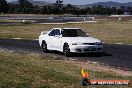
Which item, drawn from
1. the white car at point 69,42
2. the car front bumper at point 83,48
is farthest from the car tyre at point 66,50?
the car front bumper at point 83,48

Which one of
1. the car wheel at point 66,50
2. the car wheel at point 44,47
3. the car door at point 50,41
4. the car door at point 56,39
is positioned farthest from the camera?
the car wheel at point 44,47

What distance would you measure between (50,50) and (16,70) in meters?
9.30

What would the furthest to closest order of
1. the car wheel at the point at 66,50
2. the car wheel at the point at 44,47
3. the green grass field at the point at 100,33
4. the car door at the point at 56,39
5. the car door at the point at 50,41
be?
the green grass field at the point at 100,33
the car wheel at the point at 44,47
the car door at the point at 50,41
the car door at the point at 56,39
the car wheel at the point at 66,50

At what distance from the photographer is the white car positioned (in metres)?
19.7

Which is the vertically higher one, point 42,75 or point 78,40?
point 42,75

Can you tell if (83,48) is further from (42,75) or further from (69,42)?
(42,75)

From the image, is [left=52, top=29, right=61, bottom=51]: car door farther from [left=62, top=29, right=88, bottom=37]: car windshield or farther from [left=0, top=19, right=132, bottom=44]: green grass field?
[left=0, top=19, right=132, bottom=44]: green grass field

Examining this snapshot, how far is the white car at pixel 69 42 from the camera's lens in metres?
19.7

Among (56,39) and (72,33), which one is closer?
(72,33)

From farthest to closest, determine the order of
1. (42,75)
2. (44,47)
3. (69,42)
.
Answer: (44,47)
(69,42)
(42,75)

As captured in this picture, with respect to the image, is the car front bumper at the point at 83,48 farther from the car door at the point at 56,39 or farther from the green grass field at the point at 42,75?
the green grass field at the point at 42,75

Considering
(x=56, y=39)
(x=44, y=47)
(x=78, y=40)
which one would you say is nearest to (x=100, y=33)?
(x=44, y=47)

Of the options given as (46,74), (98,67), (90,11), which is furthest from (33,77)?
(90,11)

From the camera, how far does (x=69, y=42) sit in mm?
19875
